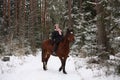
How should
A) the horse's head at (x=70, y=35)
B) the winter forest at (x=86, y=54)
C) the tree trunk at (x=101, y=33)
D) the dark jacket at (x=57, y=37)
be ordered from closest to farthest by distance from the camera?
the winter forest at (x=86, y=54) < the horse's head at (x=70, y=35) < the dark jacket at (x=57, y=37) < the tree trunk at (x=101, y=33)

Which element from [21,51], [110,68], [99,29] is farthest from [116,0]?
[21,51]

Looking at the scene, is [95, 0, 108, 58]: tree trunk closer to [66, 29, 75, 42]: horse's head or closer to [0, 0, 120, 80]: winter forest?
[0, 0, 120, 80]: winter forest

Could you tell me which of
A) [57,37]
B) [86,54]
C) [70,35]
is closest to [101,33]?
[57,37]

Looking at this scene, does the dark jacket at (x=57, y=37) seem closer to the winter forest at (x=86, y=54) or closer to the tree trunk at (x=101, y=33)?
the winter forest at (x=86, y=54)

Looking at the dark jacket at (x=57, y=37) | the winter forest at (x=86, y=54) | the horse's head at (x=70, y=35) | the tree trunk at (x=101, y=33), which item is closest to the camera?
the winter forest at (x=86, y=54)

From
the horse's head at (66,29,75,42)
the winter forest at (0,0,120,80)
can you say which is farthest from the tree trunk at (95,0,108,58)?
the horse's head at (66,29,75,42)

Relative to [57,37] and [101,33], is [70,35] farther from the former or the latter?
[101,33]

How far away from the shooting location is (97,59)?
16297 mm

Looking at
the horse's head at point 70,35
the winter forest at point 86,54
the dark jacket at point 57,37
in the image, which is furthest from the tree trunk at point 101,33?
the horse's head at point 70,35

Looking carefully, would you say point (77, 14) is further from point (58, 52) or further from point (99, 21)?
point (58, 52)

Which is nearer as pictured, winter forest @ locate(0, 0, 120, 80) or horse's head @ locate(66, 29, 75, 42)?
winter forest @ locate(0, 0, 120, 80)

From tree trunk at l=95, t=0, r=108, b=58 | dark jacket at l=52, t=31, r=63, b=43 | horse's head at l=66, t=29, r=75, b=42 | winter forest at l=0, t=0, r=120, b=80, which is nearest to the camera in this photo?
winter forest at l=0, t=0, r=120, b=80

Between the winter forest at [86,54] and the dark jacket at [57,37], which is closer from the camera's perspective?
the winter forest at [86,54]

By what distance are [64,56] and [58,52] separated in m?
0.40
